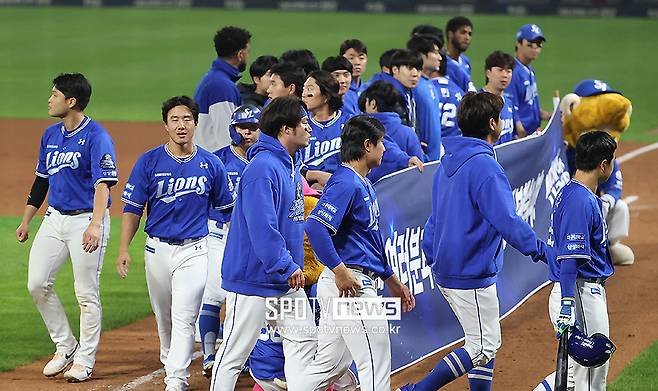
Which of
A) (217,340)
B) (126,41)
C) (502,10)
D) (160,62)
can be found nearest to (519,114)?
(217,340)

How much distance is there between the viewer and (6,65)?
2800 centimetres

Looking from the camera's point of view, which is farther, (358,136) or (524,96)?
(524,96)

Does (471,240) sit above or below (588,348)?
above

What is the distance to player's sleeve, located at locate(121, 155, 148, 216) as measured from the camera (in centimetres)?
767

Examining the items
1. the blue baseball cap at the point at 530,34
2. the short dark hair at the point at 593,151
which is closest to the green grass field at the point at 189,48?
the blue baseball cap at the point at 530,34

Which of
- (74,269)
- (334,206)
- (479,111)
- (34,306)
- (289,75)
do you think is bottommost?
(34,306)

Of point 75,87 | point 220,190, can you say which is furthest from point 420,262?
point 75,87

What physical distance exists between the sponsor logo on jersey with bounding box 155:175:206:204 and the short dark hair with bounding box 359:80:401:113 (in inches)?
67.6

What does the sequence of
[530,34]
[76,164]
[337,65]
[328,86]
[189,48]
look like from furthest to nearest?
1. [189,48]
2. [530,34]
3. [337,65]
4. [76,164]
5. [328,86]

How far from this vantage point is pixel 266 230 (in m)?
6.23

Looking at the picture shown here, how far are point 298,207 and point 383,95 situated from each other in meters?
2.48

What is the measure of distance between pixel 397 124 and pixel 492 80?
88.4 inches

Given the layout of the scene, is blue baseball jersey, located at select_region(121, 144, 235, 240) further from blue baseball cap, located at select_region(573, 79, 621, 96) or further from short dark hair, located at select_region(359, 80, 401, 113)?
blue baseball cap, located at select_region(573, 79, 621, 96)

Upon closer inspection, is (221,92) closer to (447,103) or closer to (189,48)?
(447,103)
